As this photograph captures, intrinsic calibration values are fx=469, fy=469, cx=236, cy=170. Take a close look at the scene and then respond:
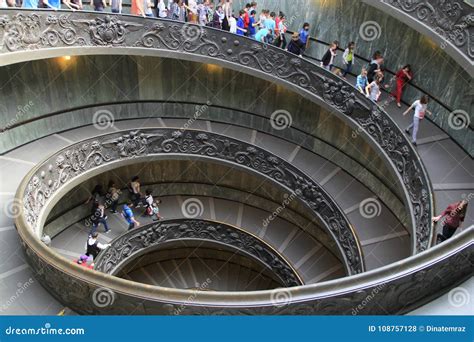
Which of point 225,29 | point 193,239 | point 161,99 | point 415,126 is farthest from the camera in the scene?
point 193,239

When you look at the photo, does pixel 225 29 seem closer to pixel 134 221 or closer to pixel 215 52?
pixel 215 52

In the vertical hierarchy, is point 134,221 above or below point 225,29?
Answer: below

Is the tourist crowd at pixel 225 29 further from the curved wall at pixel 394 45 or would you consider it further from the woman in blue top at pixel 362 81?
the curved wall at pixel 394 45

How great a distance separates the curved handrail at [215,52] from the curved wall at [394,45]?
75.3 inches

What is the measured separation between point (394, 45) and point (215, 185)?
8547 millimetres

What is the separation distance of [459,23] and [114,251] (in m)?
12.3

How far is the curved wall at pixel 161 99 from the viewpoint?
14.6 meters

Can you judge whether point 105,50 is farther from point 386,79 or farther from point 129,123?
point 386,79

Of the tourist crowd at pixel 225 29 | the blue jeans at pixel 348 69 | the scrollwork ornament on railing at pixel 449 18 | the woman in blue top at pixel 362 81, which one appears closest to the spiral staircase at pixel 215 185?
the woman in blue top at pixel 362 81

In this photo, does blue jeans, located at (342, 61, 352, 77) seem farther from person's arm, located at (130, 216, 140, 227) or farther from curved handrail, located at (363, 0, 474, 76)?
person's arm, located at (130, 216, 140, 227)

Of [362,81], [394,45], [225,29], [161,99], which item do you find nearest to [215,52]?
[225,29]

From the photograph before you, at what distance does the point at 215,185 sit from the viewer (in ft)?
62.4

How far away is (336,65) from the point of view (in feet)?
53.9
